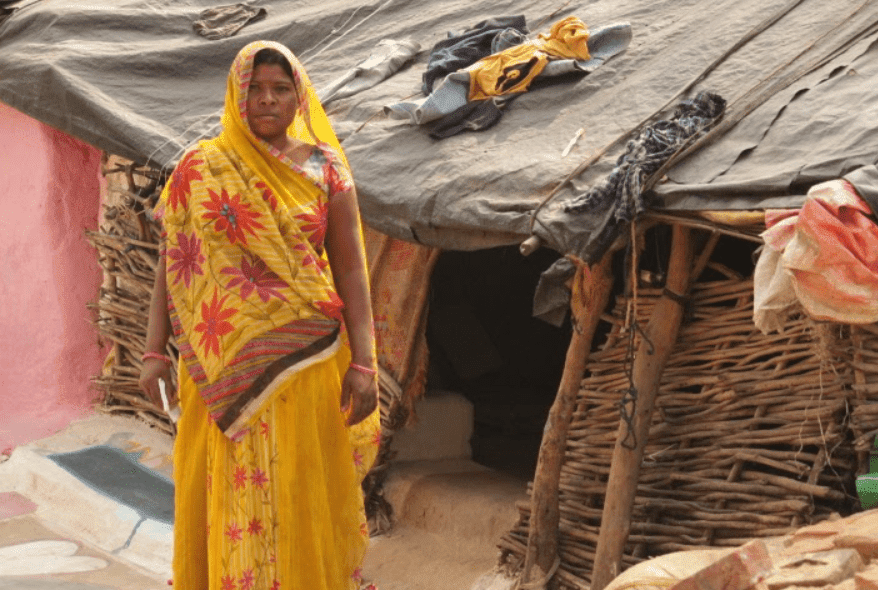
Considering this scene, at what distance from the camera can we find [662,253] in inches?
195

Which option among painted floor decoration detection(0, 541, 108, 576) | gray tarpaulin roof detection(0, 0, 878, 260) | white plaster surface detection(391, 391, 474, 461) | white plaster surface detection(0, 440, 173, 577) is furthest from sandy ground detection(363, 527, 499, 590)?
gray tarpaulin roof detection(0, 0, 878, 260)

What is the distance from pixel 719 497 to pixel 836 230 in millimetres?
1363

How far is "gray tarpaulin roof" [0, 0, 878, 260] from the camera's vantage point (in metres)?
4.41

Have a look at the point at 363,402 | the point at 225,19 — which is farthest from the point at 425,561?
the point at 225,19

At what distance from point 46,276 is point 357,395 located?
12.9 ft

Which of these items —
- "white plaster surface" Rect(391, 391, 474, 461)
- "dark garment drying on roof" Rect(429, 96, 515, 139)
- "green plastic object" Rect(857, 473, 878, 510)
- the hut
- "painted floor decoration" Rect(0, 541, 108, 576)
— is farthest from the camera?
"white plaster surface" Rect(391, 391, 474, 461)

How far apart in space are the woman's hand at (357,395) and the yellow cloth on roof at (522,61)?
200 cm

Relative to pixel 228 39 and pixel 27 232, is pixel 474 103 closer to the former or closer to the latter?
pixel 228 39

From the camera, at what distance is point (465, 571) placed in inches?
223

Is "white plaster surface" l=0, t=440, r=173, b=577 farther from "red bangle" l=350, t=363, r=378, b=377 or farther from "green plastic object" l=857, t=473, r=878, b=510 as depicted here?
"green plastic object" l=857, t=473, r=878, b=510

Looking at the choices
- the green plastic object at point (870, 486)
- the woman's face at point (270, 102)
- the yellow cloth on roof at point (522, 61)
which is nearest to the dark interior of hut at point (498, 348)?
the yellow cloth on roof at point (522, 61)

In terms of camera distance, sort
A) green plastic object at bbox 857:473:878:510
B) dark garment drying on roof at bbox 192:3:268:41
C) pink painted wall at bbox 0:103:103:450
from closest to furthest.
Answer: green plastic object at bbox 857:473:878:510 < pink painted wall at bbox 0:103:103:450 < dark garment drying on roof at bbox 192:3:268:41

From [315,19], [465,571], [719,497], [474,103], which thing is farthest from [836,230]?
[315,19]

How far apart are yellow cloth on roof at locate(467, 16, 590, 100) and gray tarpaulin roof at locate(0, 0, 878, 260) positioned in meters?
0.10
